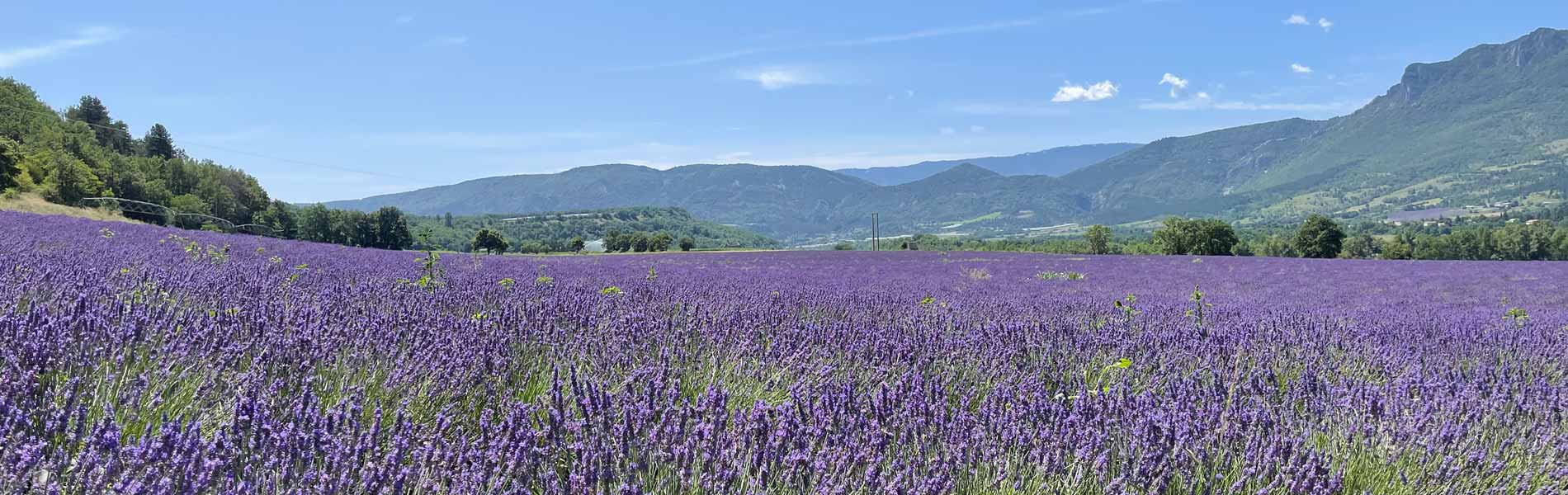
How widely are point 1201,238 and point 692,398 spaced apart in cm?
5175

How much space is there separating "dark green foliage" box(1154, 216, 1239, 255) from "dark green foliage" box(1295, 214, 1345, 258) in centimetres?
443

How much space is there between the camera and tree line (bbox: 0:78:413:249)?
103 feet

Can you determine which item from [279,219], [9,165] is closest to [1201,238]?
[9,165]

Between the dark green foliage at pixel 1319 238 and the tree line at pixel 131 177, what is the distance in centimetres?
5358

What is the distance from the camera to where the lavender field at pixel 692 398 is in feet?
5.52

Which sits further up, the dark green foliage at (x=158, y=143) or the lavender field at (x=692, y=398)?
the dark green foliage at (x=158, y=143)

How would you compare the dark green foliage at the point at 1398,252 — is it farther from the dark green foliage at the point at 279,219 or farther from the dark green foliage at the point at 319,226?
the dark green foliage at the point at 279,219

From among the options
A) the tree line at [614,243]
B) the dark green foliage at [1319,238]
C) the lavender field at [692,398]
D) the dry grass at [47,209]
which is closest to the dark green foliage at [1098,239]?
the dark green foliage at [1319,238]

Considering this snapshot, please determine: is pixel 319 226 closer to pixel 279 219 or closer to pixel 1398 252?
pixel 279 219

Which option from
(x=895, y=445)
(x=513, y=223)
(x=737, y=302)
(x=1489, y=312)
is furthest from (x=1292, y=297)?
(x=513, y=223)

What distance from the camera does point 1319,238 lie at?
1949 inches

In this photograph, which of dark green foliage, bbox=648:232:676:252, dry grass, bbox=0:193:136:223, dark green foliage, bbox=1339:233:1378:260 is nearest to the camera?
dry grass, bbox=0:193:136:223

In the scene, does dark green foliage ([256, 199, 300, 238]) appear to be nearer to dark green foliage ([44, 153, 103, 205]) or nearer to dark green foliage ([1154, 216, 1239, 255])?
dark green foliage ([44, 153, 103, 205])

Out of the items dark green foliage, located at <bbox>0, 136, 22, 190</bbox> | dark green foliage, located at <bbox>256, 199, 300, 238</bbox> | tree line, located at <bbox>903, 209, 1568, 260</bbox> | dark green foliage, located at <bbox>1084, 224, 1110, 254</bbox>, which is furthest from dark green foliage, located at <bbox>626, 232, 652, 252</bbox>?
dark green foliage, located at <bbox>0, 136, 22, 190</bbox>
